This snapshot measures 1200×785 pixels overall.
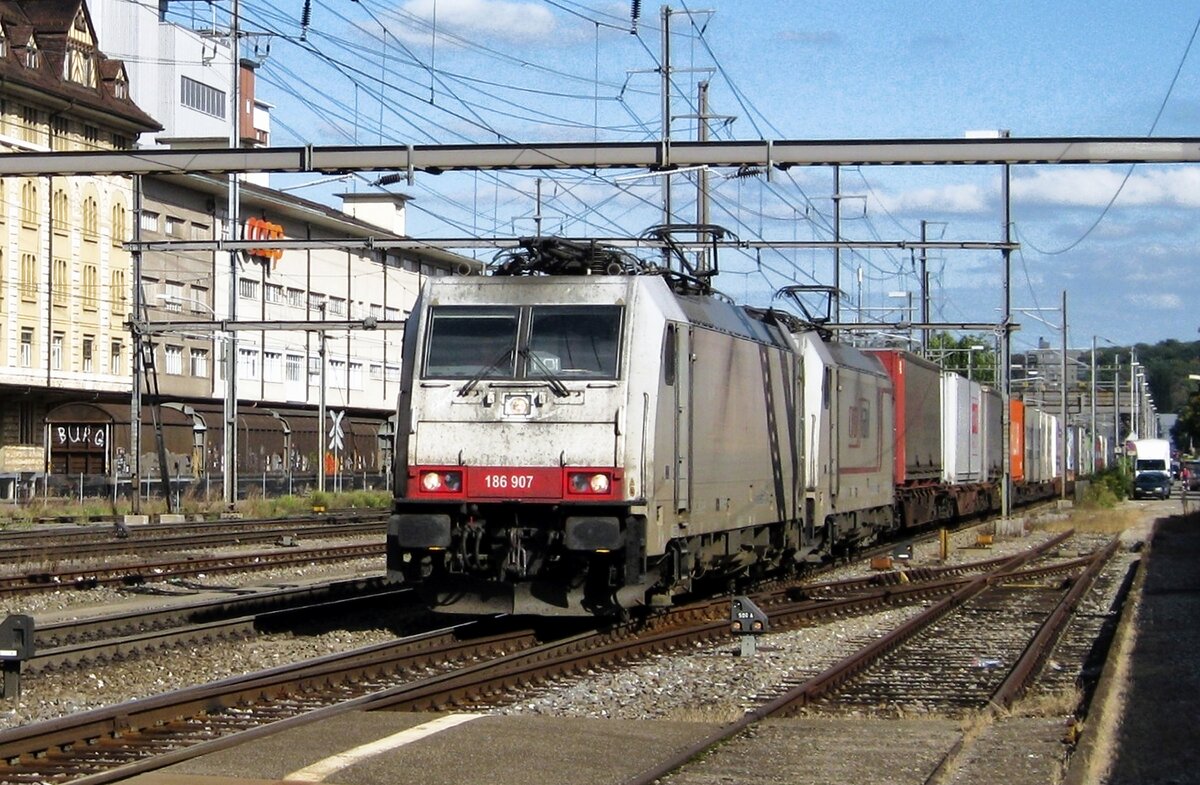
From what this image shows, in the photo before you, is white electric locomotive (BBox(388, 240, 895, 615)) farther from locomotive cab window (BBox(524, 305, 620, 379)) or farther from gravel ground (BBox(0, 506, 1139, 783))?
gravel ground (BBox(0, 506, 1139, 783))

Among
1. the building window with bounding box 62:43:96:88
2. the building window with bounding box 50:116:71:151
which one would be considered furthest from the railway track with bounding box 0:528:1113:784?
the building window with bounding box 62:43:96:88

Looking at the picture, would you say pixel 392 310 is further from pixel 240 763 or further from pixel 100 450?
pixel 240 763

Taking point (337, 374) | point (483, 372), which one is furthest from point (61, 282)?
point (483, 372)

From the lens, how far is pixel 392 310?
83.8 m

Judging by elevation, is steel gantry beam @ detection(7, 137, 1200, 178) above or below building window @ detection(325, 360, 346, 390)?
below

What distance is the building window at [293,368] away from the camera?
7481cm

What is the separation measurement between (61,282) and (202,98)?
21.8 metres

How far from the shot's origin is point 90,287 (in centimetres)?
6262

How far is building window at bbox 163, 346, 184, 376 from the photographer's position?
218ft

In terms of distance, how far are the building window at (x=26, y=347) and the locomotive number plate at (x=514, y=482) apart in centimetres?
4841

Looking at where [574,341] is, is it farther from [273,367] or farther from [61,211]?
[273,367]

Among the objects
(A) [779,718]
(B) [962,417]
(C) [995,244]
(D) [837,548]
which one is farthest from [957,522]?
(A) [779,718]

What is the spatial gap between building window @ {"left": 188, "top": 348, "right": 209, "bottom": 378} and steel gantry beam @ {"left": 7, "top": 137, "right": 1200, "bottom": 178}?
51220 millimetres

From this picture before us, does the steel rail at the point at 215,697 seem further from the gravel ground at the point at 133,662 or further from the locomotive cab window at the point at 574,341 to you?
the locomotive cab window at the point at 574,341
